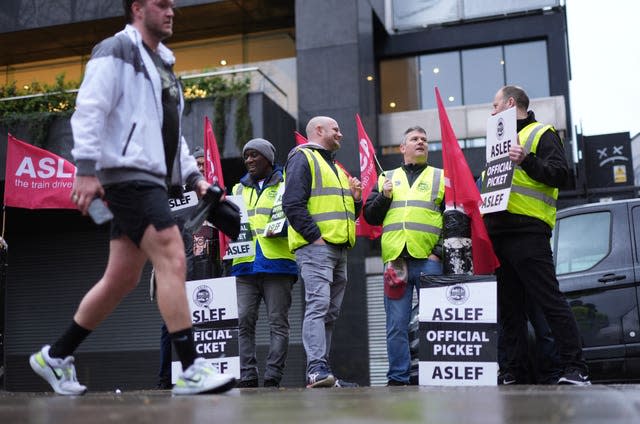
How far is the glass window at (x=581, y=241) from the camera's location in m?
7.99

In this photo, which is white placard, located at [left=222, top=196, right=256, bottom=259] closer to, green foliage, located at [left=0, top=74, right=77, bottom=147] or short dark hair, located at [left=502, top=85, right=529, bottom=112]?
short dark hair, located at [left=502, top=85, right=529, bottom=112]

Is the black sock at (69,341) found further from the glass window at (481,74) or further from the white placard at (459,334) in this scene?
the glass window at (481,74)

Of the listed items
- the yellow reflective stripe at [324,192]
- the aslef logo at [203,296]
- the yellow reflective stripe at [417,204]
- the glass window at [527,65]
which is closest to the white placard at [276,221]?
the yellow reflective stripe at [324,192]

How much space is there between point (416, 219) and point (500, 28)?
A: 41.2 ft

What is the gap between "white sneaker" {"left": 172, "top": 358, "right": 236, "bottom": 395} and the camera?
446cm

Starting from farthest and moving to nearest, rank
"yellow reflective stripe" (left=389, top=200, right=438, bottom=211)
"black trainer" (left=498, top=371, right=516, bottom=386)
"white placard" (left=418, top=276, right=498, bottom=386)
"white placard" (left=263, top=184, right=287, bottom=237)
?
"white placard" (left=263, top=184, right=287, bottom=237) → "yellow reflective stripe" (left=389, top=200, right=438, bottom=211) → "black trainer" (left=498, top=371, right=516, bottom=386) → "white placard" (left=418, top=276, right=498, bottom=386)

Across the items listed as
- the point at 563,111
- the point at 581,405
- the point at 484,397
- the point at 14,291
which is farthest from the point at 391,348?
the point at 14,291

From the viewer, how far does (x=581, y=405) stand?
11.4 ft

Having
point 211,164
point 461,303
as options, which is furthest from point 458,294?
point 211,164

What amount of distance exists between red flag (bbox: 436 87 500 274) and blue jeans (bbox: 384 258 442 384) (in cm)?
67

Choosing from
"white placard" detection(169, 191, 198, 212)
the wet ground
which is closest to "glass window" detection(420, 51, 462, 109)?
"white placard" detection(169, 191, 198, 212)

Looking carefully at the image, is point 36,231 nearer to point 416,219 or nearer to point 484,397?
point 416,219

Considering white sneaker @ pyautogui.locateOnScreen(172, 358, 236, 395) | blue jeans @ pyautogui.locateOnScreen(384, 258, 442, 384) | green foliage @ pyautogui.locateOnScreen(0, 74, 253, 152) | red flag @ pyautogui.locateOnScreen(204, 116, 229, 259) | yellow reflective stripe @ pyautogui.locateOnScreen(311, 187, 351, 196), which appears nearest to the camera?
white sneaker @ pyautogui.locateOnScreen(172, 358, 236, 395)

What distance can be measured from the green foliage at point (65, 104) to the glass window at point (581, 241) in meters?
8.06
